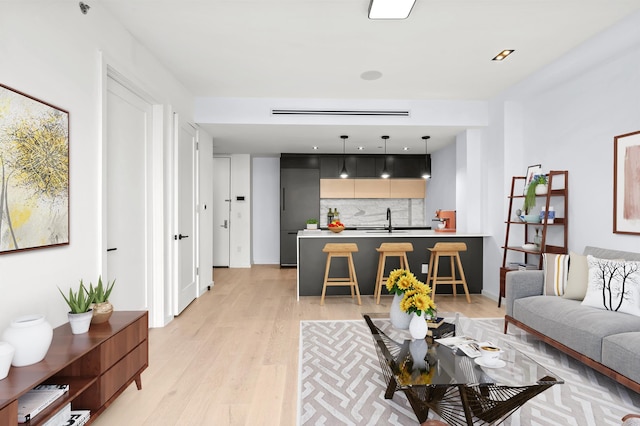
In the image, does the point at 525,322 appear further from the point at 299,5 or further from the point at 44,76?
the point at 44,76

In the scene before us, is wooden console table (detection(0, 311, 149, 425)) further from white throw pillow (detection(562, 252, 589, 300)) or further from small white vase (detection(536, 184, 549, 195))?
small white vase (detection(536, 184, 549, 195))

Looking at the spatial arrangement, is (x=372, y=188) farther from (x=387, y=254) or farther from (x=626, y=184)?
(x=626, y=184)

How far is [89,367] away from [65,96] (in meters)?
1.61

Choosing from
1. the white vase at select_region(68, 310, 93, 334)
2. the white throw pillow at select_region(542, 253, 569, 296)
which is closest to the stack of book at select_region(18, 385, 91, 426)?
the white vase at select_region(68, 310, 93, 334)

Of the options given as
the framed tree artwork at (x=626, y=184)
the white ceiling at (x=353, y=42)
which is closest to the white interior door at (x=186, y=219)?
the white ceiling at (x=353, y=42)

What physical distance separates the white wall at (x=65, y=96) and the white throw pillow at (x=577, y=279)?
A: 3.76 m

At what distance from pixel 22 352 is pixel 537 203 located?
15.6 feet

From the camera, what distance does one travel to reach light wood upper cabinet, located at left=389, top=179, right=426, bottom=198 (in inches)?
300

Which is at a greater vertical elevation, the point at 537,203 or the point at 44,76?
the point at 44,76

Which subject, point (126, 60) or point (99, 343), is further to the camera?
point (126, 60)

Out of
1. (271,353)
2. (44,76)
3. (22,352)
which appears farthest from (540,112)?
(22,352)

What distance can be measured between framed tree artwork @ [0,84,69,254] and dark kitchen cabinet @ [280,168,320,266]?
521 cm

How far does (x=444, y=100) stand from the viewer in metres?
4.93

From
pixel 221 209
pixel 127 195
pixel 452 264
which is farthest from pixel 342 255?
pixel 221 209
